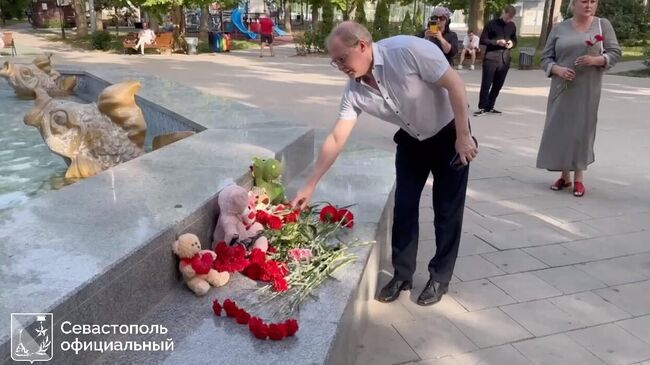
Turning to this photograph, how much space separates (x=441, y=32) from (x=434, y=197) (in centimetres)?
435

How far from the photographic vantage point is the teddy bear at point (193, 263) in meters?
2.48

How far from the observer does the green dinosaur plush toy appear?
11.0ft

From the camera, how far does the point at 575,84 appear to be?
17.3ft

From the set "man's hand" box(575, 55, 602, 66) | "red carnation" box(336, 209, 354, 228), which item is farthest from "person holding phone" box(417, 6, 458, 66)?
"red carnation" box(336, 209, 354, 228)

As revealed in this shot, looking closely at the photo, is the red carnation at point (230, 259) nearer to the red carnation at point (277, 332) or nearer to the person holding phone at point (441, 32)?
the red carnation at point (277, 332)

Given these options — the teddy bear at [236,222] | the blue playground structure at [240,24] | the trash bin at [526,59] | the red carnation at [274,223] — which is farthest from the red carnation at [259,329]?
the blue playground structure at [240,24]

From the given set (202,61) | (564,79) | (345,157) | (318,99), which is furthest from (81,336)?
(202,61)

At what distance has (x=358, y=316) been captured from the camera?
2.84m

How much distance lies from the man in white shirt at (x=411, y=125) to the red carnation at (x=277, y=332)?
104 cm

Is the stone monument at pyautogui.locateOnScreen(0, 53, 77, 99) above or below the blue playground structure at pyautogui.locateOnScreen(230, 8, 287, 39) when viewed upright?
below

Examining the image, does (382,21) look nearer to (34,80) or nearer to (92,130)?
(34,80)

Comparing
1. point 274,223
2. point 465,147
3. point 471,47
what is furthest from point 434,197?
point 471,47

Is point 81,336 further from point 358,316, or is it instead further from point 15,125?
point 15,125

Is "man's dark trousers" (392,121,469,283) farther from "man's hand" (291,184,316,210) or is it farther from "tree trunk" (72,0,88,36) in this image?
"tree trunk" (72,0,88,36)
